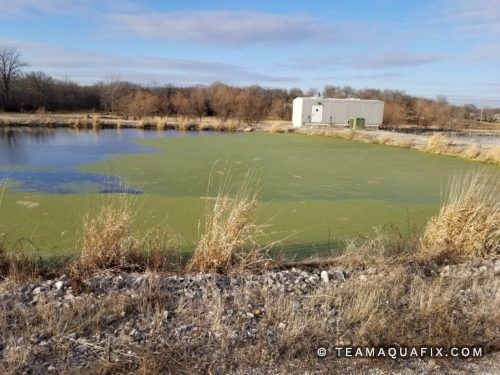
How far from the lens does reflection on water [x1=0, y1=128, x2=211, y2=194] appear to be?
7.16 m

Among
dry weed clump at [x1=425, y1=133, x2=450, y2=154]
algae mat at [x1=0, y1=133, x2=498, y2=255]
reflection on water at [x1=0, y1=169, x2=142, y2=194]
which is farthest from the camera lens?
dry weed clump at [x1=425, y1=133, x2=450, y2=154]

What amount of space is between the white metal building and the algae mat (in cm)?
1585

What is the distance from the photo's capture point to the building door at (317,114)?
92.3 ft

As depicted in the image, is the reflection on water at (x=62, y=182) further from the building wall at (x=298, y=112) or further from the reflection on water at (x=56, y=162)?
the building wall at (x=298, y=112)

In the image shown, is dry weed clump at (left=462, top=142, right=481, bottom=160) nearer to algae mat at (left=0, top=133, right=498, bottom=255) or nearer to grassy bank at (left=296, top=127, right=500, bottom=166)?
grassy bank at (left=296, top=127, right=500, bottom=166)

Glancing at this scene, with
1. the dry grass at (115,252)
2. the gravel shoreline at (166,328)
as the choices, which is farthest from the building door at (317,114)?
the gravel shoreline at (166,328)

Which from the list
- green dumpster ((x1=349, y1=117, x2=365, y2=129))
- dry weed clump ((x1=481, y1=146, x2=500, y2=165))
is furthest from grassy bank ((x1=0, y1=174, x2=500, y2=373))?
green dumpster ((x1=349, y1=117, x2=365, y2=129))

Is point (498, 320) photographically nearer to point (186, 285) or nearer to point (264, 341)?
point (264, 341)

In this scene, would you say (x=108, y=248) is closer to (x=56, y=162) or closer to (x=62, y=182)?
(x=62, y=182)

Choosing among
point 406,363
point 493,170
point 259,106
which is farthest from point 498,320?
point 259,106

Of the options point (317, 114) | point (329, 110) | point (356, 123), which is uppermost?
point (329, 110)

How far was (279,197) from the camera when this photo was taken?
22.3 ft

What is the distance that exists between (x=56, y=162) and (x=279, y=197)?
646cm

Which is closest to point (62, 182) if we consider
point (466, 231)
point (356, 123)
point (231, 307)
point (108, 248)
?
point (108, 248)
